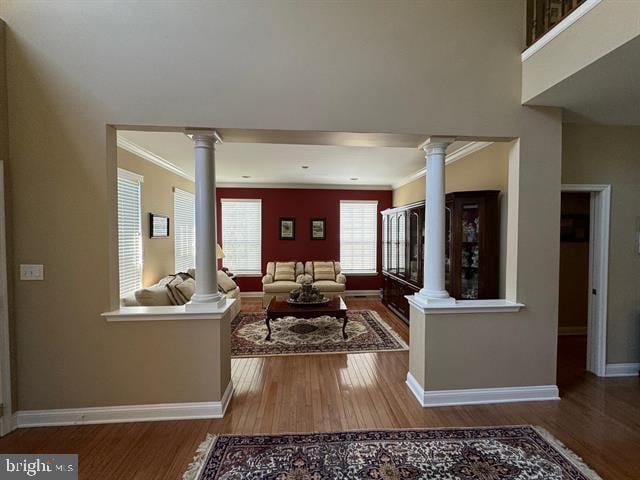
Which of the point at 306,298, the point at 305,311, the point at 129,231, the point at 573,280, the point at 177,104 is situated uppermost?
the point at 177,104

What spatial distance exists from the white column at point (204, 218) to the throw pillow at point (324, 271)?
12.6 ft

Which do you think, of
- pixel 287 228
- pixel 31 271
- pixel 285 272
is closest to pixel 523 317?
pixel 31 271

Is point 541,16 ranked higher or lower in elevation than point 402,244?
higher

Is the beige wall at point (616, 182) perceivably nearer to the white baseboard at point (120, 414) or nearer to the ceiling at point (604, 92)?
the ceiling at point (604, 92)

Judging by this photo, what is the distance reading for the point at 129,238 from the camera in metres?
3.88

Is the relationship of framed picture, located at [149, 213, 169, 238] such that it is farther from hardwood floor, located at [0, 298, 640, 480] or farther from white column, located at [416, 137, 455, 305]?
white column, located at [416, 137, 455, 305]

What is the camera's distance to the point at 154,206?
4559 millimetres

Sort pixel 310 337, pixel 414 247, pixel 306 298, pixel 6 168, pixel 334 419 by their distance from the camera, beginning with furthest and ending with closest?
1. pixel 414 247
2. pixel 306 298
3. pixel 310 337
4. pixel 334 419
5. pixel 6 168

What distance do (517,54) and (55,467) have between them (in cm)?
474

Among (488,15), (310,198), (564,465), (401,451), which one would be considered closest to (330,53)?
(488,15)

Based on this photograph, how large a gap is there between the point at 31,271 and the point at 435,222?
134 inches

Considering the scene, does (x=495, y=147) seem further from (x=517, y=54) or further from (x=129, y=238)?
(x=129, y=238)

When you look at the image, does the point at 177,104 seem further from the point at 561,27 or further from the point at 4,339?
the point at 561,27

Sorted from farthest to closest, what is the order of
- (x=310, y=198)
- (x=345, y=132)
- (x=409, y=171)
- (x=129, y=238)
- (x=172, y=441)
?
1. (x=310, y=198)
2. (x=409, y=171)
3. (x=129, y=238)
4. (x=345, y=132)
5. (x=172, y=441)
